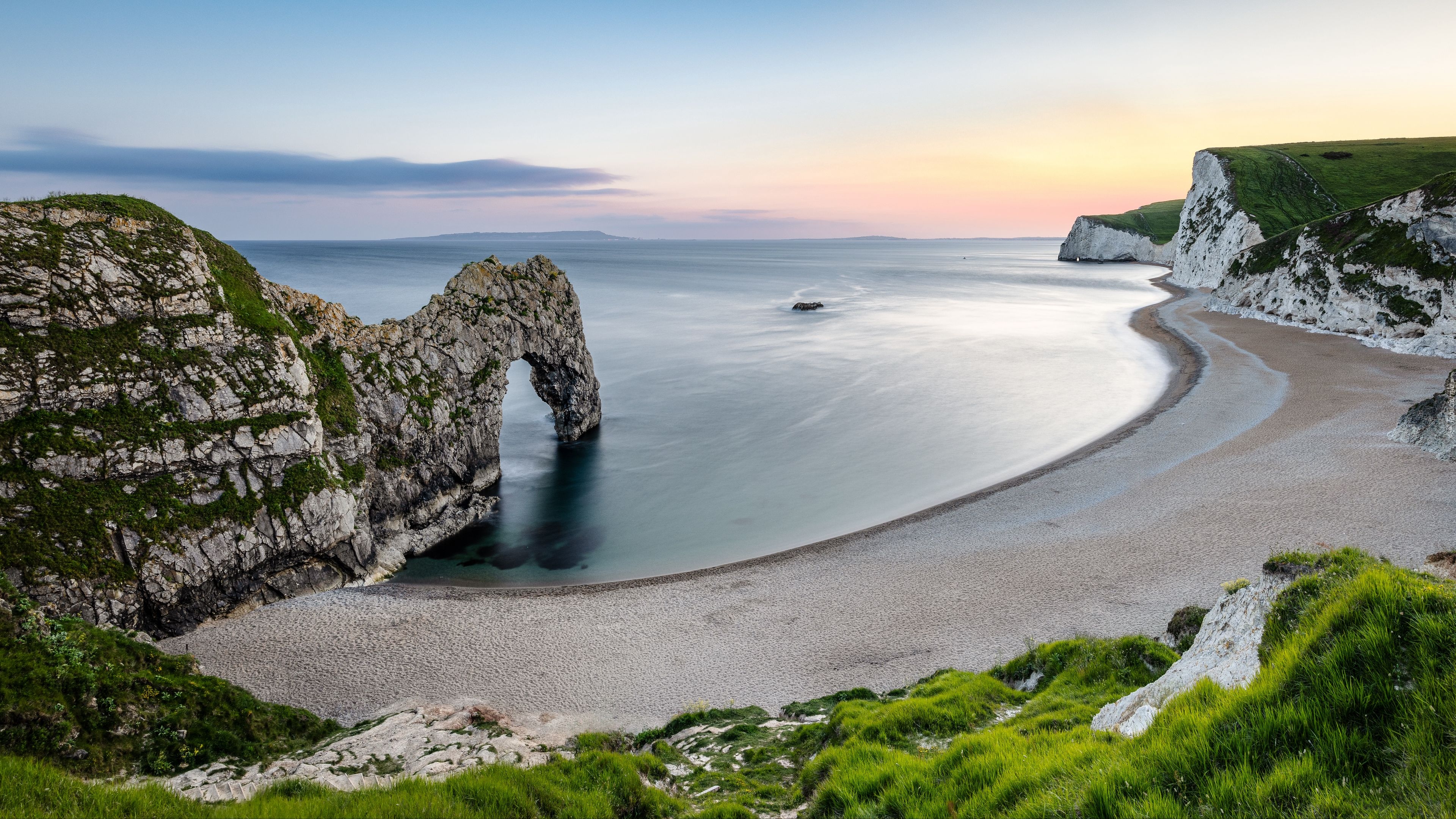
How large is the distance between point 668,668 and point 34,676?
1098cm

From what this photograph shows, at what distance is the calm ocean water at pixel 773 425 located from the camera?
2597 centimetres

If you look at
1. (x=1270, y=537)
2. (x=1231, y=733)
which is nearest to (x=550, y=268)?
(x=1270, y=537)

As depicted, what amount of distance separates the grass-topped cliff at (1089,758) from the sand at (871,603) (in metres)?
4.85

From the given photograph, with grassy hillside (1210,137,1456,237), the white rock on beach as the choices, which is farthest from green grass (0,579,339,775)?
grassy hillside (1210,137,1456,237)

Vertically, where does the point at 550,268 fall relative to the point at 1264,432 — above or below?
above

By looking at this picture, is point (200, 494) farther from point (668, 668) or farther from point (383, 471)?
point (668, 668)

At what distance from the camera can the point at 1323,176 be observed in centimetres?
9575

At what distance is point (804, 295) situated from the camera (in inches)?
4515

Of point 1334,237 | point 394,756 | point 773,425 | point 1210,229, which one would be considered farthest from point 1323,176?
point 394,756

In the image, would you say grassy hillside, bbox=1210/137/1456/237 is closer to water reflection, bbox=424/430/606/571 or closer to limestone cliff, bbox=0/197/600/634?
water reflection, bbox=424/430/606/571

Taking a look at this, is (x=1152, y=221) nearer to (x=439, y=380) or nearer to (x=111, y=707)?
(x=439, y=380)

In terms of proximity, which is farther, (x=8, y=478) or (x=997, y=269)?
(x=997, y=269)

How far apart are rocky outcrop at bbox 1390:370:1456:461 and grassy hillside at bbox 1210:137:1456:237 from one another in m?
67.1

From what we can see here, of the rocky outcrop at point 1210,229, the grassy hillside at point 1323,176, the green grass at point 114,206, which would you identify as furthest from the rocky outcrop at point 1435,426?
the grassy hillside at point 1323,176
